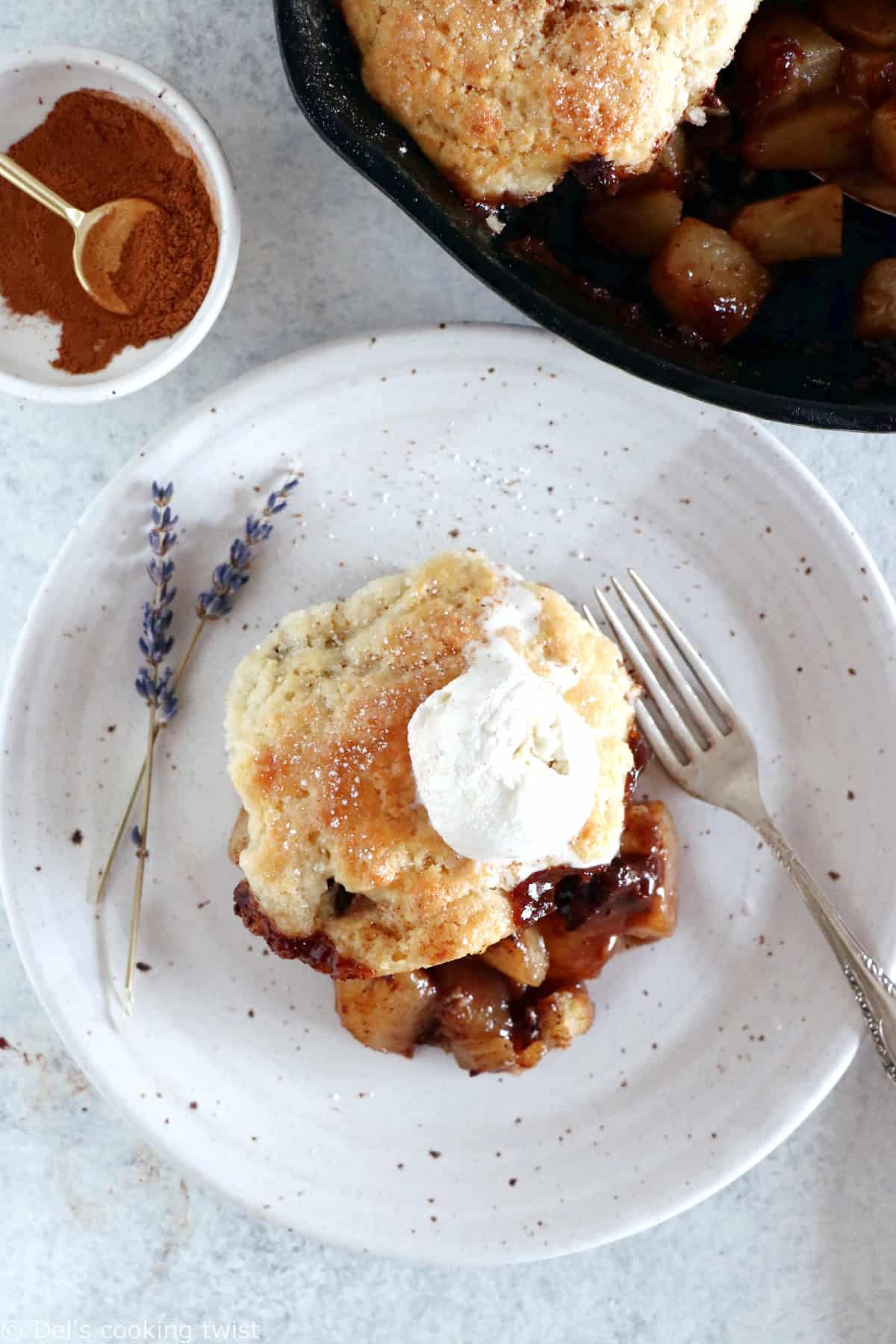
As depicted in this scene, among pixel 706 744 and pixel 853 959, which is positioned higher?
pixel 706 744

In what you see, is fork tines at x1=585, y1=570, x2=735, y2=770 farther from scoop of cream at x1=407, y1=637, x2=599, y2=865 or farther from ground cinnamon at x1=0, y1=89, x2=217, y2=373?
ground cinnamon at x1=0, y1=89, x2=217, y2=373

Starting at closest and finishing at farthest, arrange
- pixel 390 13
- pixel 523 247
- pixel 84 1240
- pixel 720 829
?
pixel 390 13 → pixel 523 247 → pixel 720 829 → pixel 84 1240

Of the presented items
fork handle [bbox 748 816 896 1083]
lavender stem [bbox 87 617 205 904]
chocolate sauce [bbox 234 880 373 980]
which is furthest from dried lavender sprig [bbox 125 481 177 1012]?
fork handle [bbox 748 816 896 1083]

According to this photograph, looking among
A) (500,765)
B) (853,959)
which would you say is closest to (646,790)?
(853,959)

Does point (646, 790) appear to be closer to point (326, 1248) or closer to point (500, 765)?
point (500, 765)

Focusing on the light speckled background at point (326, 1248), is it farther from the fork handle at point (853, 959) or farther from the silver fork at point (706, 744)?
the silver fork at point (706, 744)

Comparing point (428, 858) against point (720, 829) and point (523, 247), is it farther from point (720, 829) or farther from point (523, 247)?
point (523, 247)

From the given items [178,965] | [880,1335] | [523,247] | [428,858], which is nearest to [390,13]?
[523,247]
